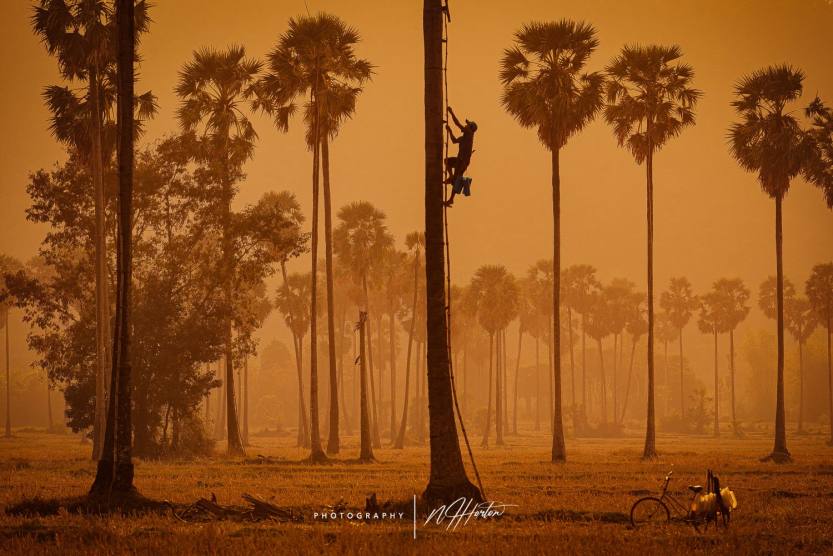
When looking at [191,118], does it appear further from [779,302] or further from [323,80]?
[779,302]

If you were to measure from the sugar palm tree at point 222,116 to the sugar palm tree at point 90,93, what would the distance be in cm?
848

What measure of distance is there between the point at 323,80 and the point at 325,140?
3.07 meters

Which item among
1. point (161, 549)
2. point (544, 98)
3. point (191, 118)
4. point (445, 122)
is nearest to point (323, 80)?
point (191, 118)

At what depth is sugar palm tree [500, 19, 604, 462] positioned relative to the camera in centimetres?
4378

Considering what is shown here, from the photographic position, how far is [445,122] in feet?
67.4

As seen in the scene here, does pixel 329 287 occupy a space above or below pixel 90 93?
below

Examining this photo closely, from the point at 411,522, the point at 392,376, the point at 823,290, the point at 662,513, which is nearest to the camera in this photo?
the point at 411,522

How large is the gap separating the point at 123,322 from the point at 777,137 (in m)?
37.8

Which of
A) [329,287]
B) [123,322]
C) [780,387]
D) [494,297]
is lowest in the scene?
[780,387]

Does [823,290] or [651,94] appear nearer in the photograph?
[651,94]

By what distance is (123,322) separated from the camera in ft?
69.1

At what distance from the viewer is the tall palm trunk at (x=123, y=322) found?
2055 cm

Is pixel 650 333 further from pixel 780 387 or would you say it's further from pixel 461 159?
pixel 461 159

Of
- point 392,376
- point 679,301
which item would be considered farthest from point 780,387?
point 679,301
